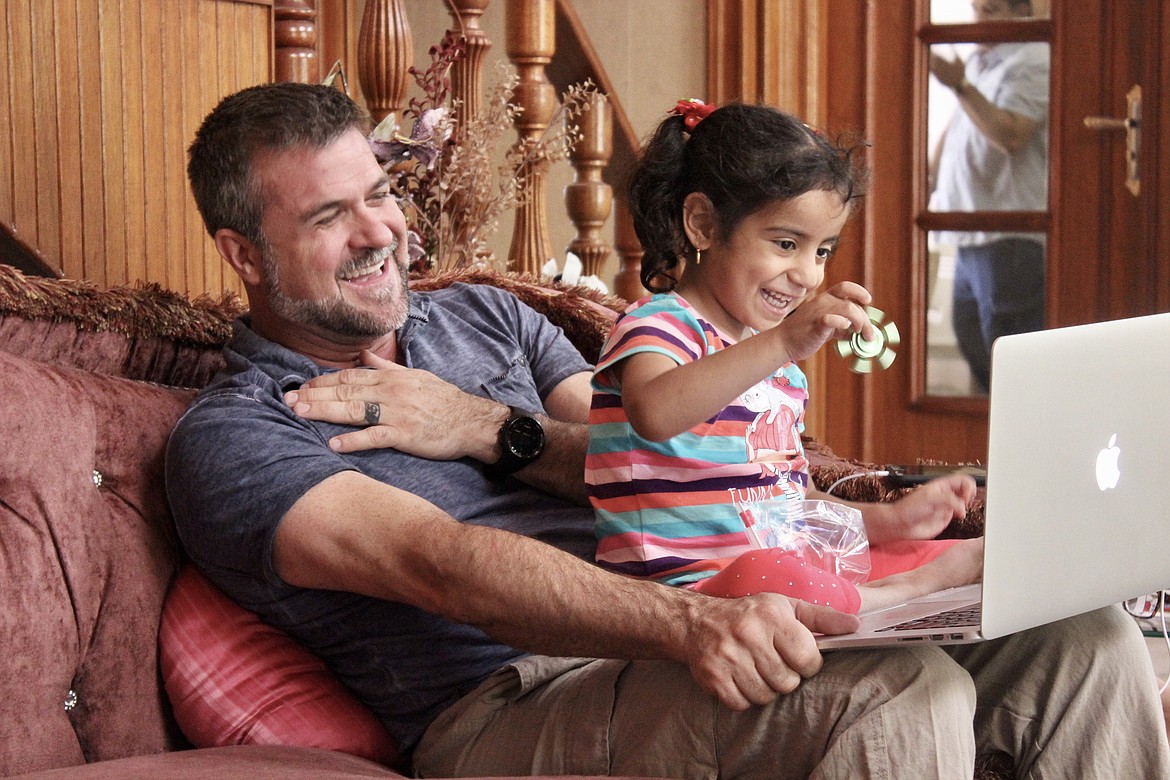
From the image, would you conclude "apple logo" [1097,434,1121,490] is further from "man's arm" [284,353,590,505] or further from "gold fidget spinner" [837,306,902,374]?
"man's arm" [284,353,590,505]

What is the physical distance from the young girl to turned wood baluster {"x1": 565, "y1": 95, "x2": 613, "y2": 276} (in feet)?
4.15

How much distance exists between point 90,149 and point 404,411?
742 millimetres

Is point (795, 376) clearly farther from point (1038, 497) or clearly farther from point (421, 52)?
point (421, 52)

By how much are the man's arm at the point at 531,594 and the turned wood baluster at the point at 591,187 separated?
1668 mm

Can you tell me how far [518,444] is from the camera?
5.39 ft

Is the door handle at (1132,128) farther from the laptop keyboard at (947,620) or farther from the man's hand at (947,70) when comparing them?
the laptop keyboard at (947,620)

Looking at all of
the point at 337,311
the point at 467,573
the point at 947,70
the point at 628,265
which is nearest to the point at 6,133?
the point at 337,311

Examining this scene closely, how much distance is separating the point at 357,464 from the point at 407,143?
0.69m

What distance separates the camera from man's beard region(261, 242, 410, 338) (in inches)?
64.3

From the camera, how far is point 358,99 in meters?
3.90

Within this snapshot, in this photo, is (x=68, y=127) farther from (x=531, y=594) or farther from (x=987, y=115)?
(x=987, y=115)

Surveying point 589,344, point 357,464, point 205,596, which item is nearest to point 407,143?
point 589,344

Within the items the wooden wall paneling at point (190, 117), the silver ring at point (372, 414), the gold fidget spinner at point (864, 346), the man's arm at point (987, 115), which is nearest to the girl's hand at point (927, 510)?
the gold fidget spinner at point (864, 346)

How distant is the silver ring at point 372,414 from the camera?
1551 mm
